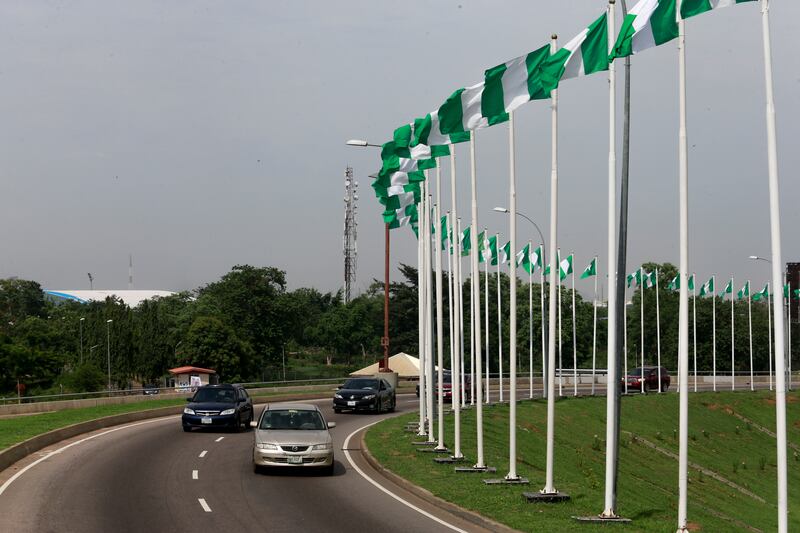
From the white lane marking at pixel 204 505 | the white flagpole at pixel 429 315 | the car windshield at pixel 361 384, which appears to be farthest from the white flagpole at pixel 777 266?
the car windshield at pixel 361 384

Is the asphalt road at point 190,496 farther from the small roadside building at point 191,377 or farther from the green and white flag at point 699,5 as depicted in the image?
the small roadside building at point 191,377

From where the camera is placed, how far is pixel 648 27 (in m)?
16.2

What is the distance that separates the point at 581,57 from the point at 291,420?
37.0ft

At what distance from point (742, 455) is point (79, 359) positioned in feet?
240

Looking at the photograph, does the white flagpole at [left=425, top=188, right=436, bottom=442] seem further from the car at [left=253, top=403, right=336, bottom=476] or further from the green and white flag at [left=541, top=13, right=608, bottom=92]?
the green and white flag at [left=541, top=13, right=608, bottom=92]

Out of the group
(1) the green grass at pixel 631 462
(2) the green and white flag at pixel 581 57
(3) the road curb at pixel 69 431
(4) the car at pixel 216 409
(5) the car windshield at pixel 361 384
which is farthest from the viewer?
(5) the car windshield at pixel 361 384

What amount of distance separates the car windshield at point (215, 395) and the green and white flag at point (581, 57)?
63.2 ft

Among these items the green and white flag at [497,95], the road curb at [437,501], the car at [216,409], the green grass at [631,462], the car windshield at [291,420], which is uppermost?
the green and white flag at [497,95]

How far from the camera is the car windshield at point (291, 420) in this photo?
24.6m


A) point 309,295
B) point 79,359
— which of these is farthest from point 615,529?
point 309,295

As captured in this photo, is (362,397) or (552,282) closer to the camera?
(552,282)

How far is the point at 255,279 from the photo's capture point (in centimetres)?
10688

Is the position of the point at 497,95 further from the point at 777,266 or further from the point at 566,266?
the point at 566,266

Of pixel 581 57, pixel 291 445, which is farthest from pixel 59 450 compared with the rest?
pixel 581 57
